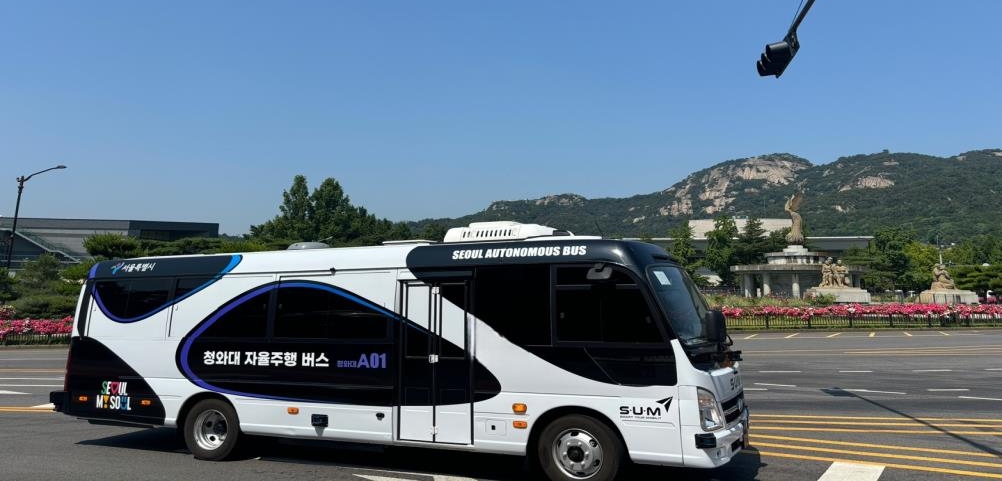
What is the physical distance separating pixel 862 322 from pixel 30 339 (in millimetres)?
45390

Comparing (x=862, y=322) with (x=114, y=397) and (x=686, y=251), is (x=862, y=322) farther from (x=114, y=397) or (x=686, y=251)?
(x=686, y=251)

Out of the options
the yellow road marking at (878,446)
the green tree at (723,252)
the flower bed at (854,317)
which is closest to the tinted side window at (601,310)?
the yellow road marking at (878,446)

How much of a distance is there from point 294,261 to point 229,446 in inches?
103

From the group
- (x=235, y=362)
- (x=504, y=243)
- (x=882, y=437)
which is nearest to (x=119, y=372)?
(x=235, y=362)

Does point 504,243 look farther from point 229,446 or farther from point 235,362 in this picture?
point 229,446

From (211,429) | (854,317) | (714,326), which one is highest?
(854,317)

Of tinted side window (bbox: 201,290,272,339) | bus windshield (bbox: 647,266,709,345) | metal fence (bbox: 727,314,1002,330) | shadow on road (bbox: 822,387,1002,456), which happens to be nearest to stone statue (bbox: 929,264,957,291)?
metal fence (bbox: 727,314,1002,330)

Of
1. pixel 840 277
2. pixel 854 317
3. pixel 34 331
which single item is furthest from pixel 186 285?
pixel 840 277

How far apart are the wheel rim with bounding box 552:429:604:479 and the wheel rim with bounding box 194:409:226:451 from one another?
15.8 feet

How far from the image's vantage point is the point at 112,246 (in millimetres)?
42812

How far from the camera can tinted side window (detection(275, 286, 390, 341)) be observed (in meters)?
7.71

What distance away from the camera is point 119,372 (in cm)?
912

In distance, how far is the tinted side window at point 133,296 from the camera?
921 centimetres

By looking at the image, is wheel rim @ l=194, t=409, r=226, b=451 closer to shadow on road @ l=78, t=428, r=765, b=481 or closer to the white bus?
the white bus
